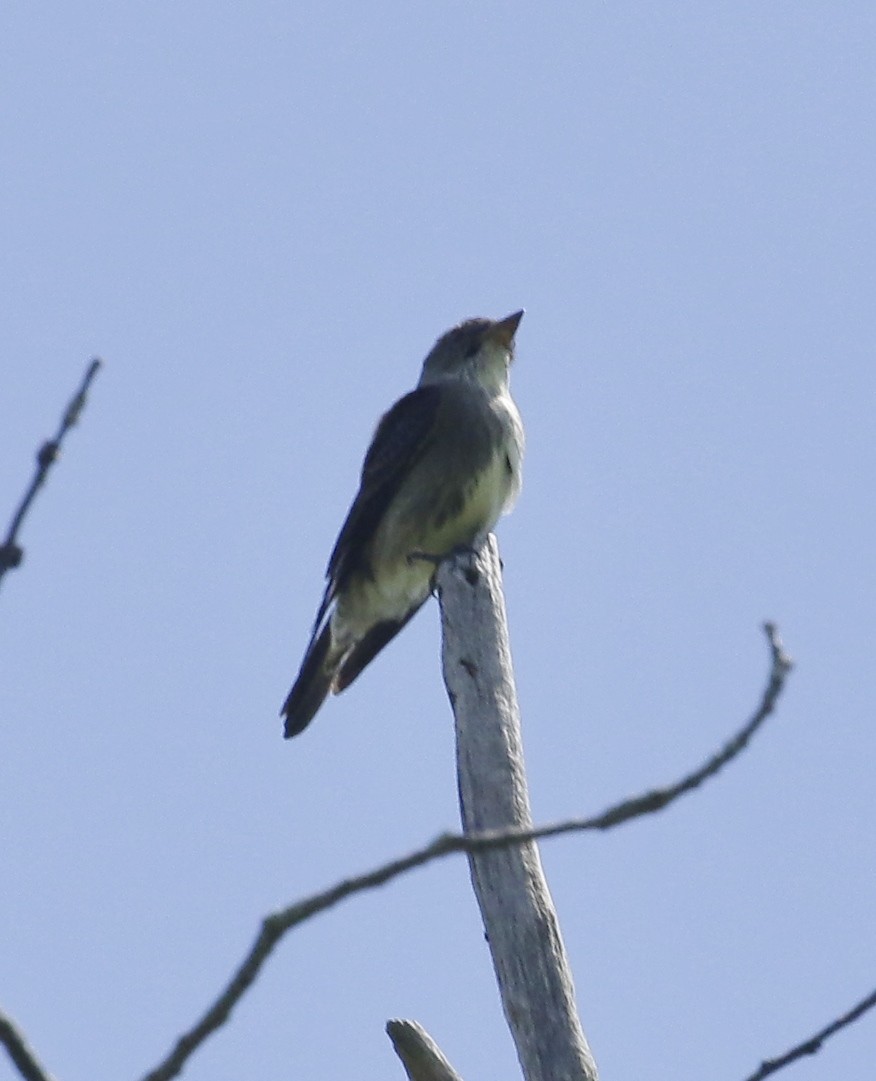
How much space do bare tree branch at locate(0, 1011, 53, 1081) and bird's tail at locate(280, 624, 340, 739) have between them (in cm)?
617

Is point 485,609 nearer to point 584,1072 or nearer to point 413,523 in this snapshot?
point 584,1072

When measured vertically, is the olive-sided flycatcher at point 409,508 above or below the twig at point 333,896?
above

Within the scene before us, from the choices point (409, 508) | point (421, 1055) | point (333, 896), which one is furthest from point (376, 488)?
point (333, 896)

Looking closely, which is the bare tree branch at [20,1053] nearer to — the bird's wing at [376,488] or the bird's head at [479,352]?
the bird's wing at [376,488]

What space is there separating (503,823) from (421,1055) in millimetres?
690

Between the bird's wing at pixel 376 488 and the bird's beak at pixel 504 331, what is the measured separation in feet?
1.83

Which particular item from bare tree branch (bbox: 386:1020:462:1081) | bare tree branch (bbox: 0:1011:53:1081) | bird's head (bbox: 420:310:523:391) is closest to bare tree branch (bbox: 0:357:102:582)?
bare tree branch (bbox: 0:1011:53:1081)

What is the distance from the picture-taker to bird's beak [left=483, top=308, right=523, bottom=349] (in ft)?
28.7

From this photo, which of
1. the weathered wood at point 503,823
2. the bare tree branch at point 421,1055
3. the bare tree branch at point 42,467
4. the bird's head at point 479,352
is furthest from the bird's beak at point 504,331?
the bare tree branch at point 42,467

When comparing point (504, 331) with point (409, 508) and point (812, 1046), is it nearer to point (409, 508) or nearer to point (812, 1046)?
point (409, 508)

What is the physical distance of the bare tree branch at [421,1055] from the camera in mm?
3609

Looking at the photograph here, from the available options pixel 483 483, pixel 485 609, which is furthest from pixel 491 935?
pixel 483 483

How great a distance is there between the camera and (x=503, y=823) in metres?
4.17

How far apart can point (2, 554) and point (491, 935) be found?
7.98 feet
